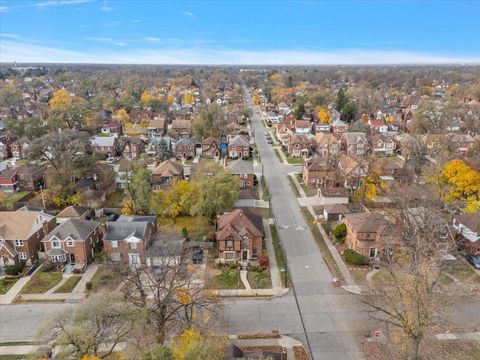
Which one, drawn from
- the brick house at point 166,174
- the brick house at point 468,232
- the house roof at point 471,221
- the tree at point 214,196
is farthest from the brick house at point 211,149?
the house roof at point 471,221

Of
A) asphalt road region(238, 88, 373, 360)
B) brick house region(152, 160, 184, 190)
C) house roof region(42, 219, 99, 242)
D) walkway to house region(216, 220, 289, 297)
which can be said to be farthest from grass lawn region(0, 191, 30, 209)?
asphalt road region(238, 88, 373, 360)

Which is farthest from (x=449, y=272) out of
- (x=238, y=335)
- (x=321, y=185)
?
(x=321, y=185)

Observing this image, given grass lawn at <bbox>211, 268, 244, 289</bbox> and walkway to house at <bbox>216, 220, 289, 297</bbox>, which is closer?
walkway to house at <bbox>216, 220, 289, 297</bbox>

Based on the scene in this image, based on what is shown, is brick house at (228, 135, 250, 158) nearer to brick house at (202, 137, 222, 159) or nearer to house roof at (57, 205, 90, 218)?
brick house at (202, 137, 222, 159)

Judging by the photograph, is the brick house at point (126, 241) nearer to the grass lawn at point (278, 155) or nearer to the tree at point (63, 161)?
the tree at point (63, 161)

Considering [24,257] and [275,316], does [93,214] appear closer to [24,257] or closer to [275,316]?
[24,257]

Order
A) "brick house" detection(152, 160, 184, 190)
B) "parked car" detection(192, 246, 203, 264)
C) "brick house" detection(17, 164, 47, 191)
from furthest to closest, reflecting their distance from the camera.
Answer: "brick house" detection(17, 164, 47, 191)
"brick house" detection(152, 160, 184, 190)
"parked car" detection(192, 246, 203, 264)

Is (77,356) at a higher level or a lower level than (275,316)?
higher
